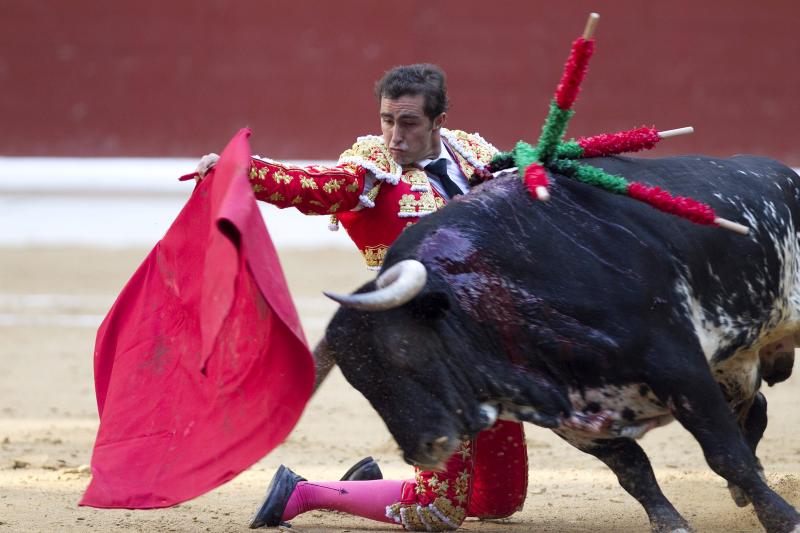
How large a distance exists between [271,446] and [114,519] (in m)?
0.91

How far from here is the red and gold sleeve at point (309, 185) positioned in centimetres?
294

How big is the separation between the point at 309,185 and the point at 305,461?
155 centimetres

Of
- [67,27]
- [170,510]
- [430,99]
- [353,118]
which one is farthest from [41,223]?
[430,99]

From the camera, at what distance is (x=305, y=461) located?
429 cm

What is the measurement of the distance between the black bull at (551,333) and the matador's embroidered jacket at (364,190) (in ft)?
0.82

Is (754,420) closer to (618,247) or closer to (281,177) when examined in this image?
(618,247)

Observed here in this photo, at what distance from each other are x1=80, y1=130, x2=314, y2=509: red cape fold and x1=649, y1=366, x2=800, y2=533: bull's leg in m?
0.79

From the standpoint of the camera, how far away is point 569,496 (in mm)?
3736

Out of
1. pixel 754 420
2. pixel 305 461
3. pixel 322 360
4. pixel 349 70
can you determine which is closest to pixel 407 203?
pixel 322 360

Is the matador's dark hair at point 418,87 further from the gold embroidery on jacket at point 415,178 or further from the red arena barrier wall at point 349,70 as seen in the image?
the red arena barrier wall at point 349,70

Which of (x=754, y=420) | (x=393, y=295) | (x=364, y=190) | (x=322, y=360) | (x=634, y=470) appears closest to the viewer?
(x=393, y=295)

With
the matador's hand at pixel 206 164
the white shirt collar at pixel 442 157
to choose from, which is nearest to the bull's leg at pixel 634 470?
the white shirt collar at pixel 442 157

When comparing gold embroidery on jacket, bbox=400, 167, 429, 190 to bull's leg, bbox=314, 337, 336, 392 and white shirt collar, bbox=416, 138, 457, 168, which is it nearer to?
white shirt collar, bbox=416, 138, 457, 168

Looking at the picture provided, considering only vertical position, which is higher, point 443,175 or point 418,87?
point 418,87
